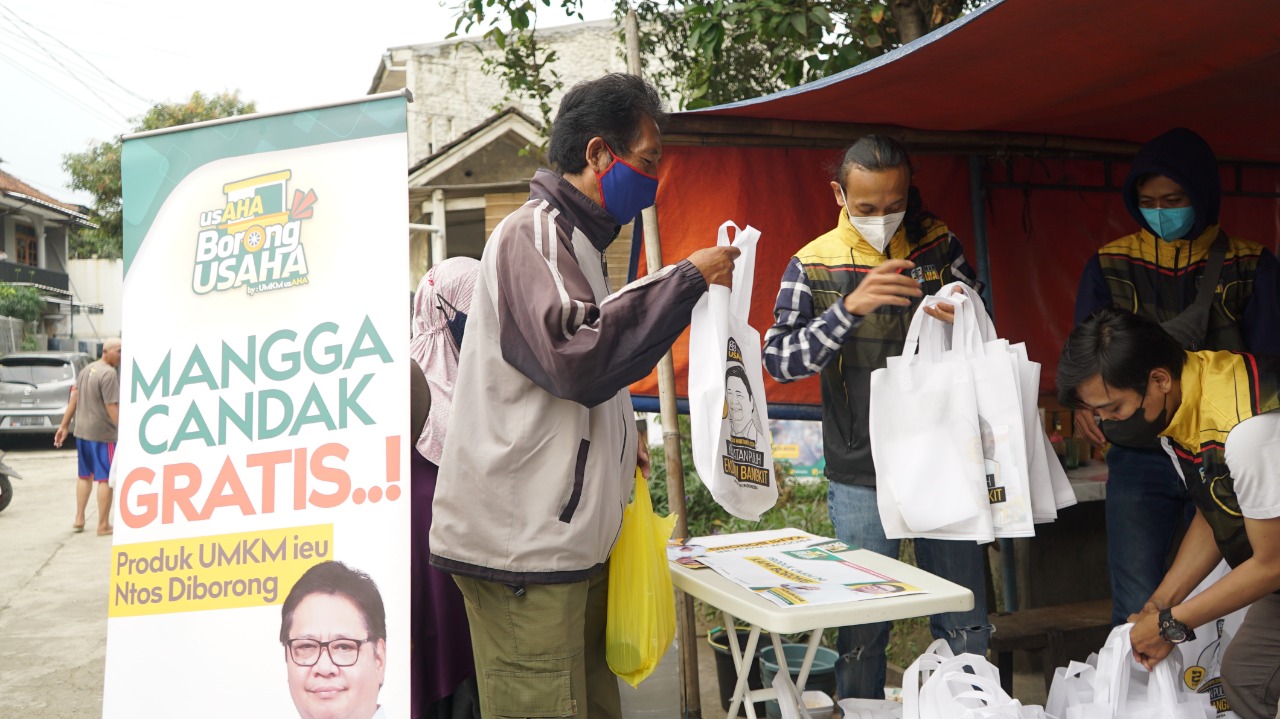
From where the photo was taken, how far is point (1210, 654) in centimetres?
274

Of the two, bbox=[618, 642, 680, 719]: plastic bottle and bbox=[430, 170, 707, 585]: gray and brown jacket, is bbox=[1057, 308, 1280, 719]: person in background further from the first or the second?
A: bbox=[618, 642, 680, 719]: plastic bottle

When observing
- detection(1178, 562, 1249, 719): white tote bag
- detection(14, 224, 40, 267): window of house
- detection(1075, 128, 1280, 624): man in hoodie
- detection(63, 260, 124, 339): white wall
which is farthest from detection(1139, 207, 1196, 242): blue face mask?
detection(63, 260, 124, 339): white wall

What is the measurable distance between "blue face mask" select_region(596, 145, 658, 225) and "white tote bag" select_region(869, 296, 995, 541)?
2.98ft

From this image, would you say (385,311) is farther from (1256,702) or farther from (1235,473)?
(1256,702)

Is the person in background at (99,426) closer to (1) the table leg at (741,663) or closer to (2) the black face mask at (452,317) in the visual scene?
(2) the black face mask at (452,317)

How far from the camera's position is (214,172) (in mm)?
2771

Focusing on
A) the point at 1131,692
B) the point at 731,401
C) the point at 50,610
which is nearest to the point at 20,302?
the point at 50,610

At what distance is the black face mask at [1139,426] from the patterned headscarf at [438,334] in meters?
1.87

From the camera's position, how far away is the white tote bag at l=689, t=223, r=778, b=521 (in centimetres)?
234

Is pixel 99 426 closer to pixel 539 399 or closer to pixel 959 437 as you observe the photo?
pixel 539 399

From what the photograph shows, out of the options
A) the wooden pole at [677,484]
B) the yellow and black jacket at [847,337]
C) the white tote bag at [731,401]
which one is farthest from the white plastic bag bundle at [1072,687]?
the wooden pole at [677,484]

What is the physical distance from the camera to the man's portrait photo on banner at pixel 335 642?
2494mm

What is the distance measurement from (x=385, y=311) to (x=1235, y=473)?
2.12 metres

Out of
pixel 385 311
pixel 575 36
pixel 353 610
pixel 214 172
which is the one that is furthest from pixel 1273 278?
pixel 575 36
